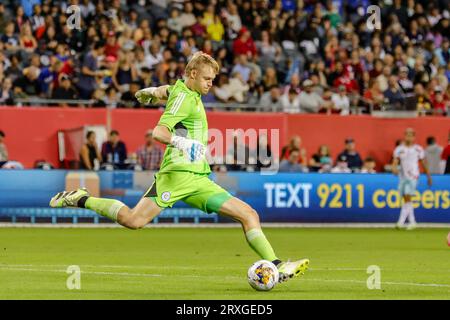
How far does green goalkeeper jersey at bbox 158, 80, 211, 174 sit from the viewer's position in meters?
13.4

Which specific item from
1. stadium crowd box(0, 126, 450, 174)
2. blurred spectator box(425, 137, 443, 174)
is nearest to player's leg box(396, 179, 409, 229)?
stadium crowd box(0, 126, 450, 174)

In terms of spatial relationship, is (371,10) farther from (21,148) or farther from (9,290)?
(9,290)

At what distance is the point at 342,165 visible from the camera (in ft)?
101

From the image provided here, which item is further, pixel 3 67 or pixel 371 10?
pixel 371 10

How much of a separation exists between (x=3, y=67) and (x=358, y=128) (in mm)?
9395

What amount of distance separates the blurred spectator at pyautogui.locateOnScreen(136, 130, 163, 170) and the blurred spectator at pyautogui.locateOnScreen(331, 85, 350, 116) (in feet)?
18.6

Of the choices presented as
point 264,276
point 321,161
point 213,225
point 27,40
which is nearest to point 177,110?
point 264,276

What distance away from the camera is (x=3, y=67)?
29.3 meters

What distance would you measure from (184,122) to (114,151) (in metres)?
15.8

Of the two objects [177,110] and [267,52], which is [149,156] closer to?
[267,52]

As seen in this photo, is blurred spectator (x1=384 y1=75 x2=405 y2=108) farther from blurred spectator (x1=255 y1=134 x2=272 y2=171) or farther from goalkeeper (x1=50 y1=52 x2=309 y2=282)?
goalkeeper (x1=50 y1=52 x2=309 y2=282)

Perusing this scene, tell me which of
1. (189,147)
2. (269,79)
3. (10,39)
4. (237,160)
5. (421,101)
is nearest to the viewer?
(189,147)
